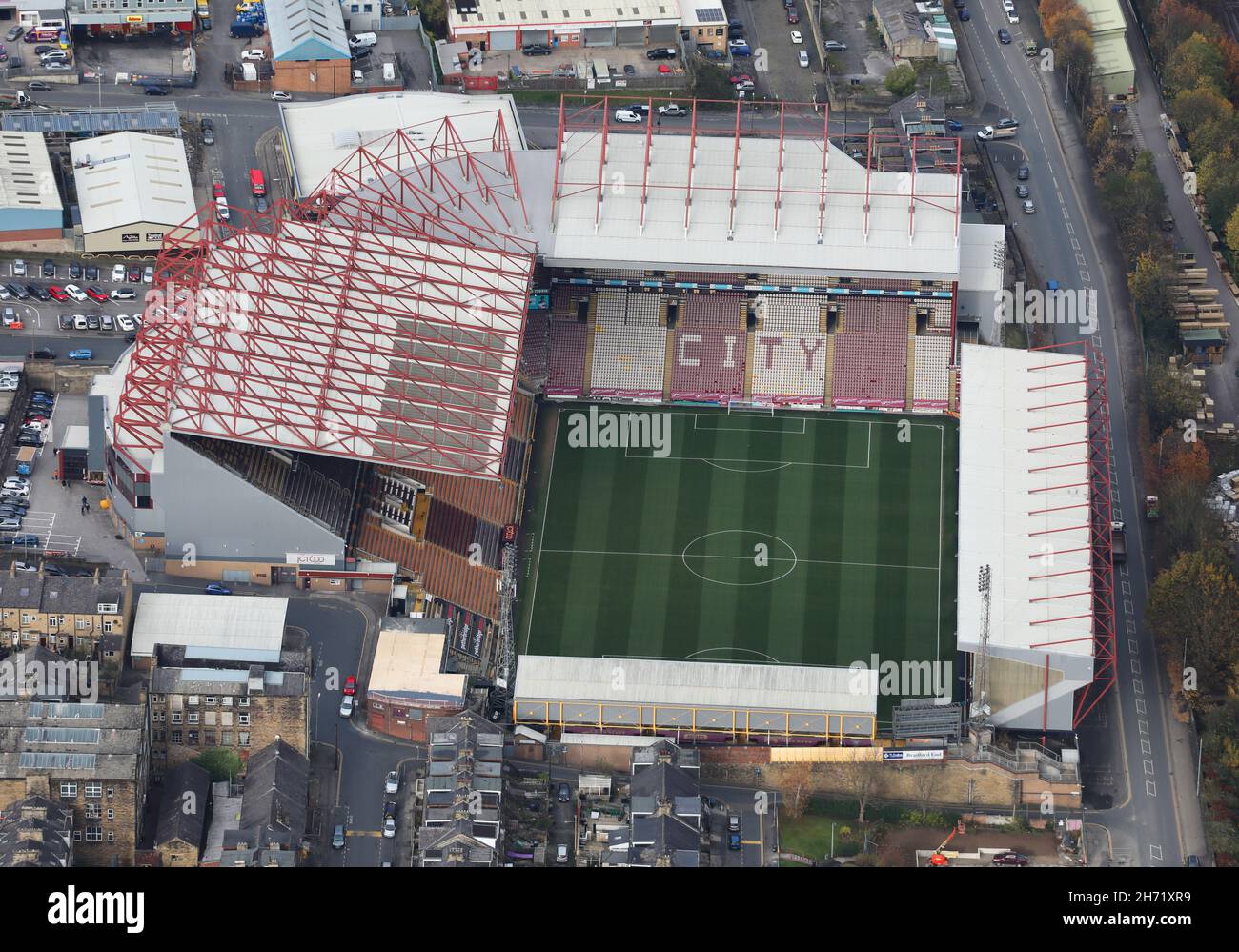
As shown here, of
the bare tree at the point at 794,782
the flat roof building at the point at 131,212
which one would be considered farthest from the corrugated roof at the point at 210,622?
the flat roof building at the point at 131,212

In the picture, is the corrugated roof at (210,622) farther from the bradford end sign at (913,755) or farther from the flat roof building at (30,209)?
the flat roof building at (30,209)

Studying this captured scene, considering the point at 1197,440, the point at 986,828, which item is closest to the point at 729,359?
the point at 1197,440

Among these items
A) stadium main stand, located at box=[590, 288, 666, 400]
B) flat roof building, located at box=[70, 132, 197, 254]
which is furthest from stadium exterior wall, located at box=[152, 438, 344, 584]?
flat roof building, located at box=[70, 132, 197, 254]

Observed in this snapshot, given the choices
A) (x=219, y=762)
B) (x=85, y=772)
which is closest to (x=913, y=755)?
(x=219, y=762)

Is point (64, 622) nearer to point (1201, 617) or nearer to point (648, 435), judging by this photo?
point (648, 435)

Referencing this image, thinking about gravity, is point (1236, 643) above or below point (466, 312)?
below

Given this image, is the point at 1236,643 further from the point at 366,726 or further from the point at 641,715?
the point at 366,726
